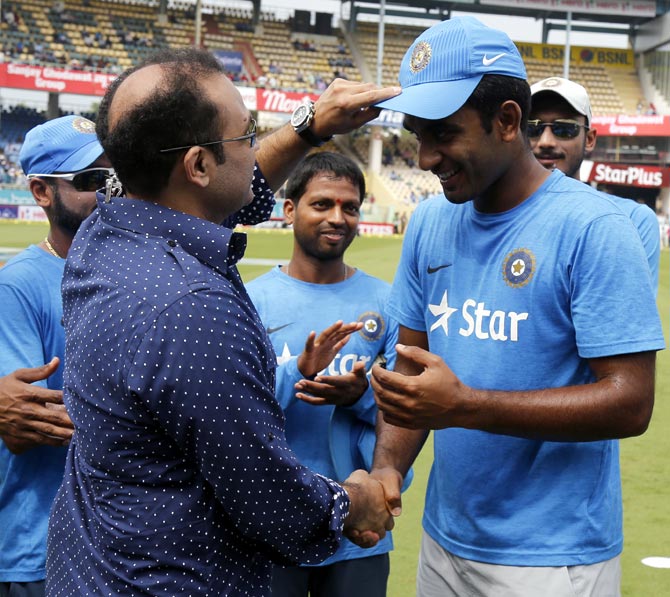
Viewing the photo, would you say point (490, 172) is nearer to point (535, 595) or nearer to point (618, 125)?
point (535, 595)

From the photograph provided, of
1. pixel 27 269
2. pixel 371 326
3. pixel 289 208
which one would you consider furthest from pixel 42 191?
pixel 371 326

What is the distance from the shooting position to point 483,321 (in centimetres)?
261

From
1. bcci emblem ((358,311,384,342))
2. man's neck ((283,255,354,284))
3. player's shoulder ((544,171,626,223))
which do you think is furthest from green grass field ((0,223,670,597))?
player's shoulder ((544,171,626,223))

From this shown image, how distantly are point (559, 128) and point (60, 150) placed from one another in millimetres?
2624

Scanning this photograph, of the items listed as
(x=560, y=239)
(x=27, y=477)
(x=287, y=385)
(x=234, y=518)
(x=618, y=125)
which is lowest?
(x=618, y=125)

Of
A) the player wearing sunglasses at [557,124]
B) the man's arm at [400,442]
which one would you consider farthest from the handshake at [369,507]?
the player wearing sunglasses at [557,124]

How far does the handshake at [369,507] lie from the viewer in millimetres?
2385

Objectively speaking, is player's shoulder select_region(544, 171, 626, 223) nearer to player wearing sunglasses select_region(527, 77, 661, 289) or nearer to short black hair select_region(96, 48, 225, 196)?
short black hair select_region(96, 48, 225, 196)

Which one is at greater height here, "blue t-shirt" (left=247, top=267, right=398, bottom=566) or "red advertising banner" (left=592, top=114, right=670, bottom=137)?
"blue t-shirt" (left=247, top=267, right=398, bottom=566)

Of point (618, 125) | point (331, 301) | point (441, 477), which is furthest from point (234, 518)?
point (618, 125)

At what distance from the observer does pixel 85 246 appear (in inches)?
87.3

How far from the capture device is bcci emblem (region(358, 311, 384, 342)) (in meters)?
3.78

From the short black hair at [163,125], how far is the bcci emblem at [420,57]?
721mm

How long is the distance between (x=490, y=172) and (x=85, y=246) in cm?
118
